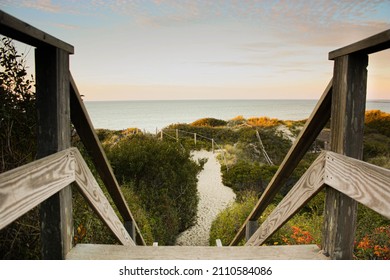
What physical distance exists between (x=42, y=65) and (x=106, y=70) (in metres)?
9.50

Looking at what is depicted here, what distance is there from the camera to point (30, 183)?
798 mm

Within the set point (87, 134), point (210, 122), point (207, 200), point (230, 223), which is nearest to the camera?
point (87, 134)

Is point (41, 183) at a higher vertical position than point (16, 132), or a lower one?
lower

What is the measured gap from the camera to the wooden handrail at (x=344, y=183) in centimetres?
77

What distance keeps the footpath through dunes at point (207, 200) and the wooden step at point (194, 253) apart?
17.5 ft

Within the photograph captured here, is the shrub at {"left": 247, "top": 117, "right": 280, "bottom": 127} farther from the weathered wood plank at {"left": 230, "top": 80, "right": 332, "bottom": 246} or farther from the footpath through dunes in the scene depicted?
the weathered wood plank at {"left": 230, "top": 80, "right": 332, "bottom": 246}

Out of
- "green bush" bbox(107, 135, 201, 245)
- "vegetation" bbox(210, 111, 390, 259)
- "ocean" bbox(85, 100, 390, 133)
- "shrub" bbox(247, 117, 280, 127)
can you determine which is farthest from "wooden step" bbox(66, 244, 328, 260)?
"shrub" bbox(247, 117, 280, 127)

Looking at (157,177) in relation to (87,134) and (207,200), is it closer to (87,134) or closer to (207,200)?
(207,200)

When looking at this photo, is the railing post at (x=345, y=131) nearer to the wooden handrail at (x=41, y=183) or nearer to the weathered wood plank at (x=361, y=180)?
the weathered wood plank at (x=361, y=180)

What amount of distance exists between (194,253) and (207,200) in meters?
7.69

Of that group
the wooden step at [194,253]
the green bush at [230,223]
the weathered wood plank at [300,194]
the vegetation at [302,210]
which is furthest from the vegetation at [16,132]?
the green bush at [230,223]

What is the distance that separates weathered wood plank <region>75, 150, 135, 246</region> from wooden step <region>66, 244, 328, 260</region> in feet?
0.53

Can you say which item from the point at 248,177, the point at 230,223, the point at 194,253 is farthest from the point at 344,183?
the point at 248,177
